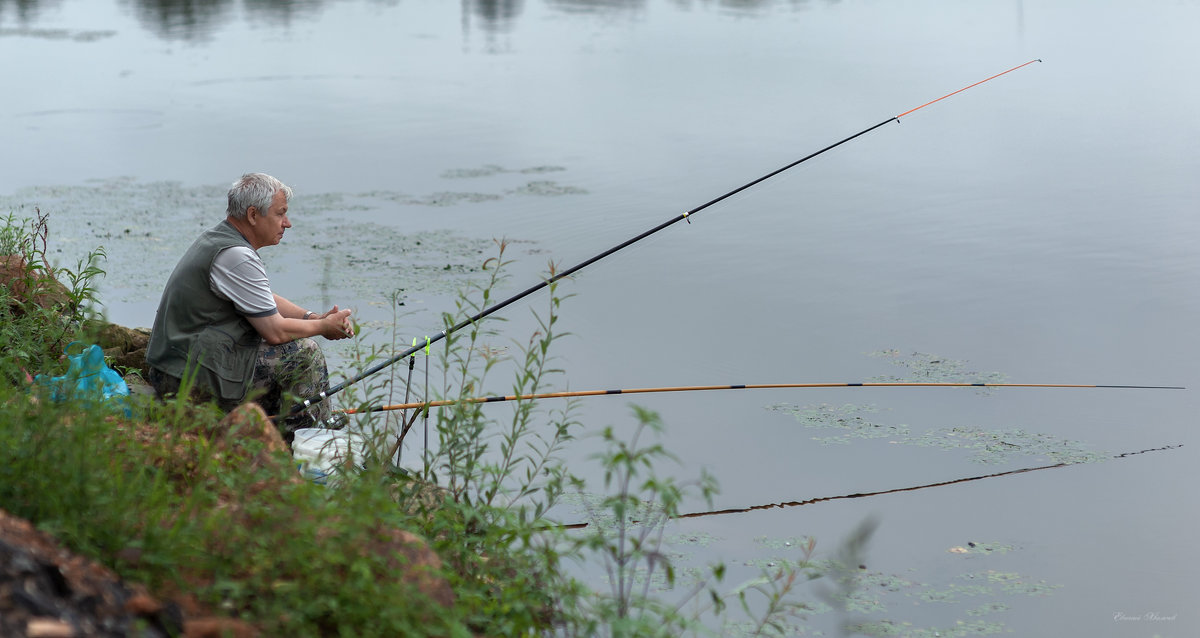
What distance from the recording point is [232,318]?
4.30m

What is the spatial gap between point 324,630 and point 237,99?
10694 millimetres

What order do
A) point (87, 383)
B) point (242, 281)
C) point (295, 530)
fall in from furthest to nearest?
point (242, 281) → point (87, 383) → point (295, 530)

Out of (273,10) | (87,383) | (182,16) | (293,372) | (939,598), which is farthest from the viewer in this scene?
(273,10)

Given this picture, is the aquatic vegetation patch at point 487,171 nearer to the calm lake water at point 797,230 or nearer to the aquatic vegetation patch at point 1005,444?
the calm lake water at point 797,230

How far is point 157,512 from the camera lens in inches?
100

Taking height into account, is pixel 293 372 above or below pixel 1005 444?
above

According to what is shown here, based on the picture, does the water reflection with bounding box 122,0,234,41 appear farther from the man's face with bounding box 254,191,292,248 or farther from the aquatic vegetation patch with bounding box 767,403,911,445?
the aquatic vegetation patch with bounding box 767,403,911,445

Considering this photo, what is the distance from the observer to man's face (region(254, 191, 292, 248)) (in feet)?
14.1

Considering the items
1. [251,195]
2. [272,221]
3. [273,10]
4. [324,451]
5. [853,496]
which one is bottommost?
[853,496]

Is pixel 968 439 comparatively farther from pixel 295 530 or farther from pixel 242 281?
pixel 295 530

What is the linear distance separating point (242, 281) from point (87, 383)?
0.75 metres

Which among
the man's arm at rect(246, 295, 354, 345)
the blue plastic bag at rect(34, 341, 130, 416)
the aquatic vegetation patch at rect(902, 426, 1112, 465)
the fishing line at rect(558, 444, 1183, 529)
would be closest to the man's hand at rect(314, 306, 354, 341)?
the man's arm at rect(246, 295, 354, 345)

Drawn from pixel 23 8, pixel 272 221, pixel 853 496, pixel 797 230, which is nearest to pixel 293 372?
pixel 272 221

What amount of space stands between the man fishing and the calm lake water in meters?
0.27
